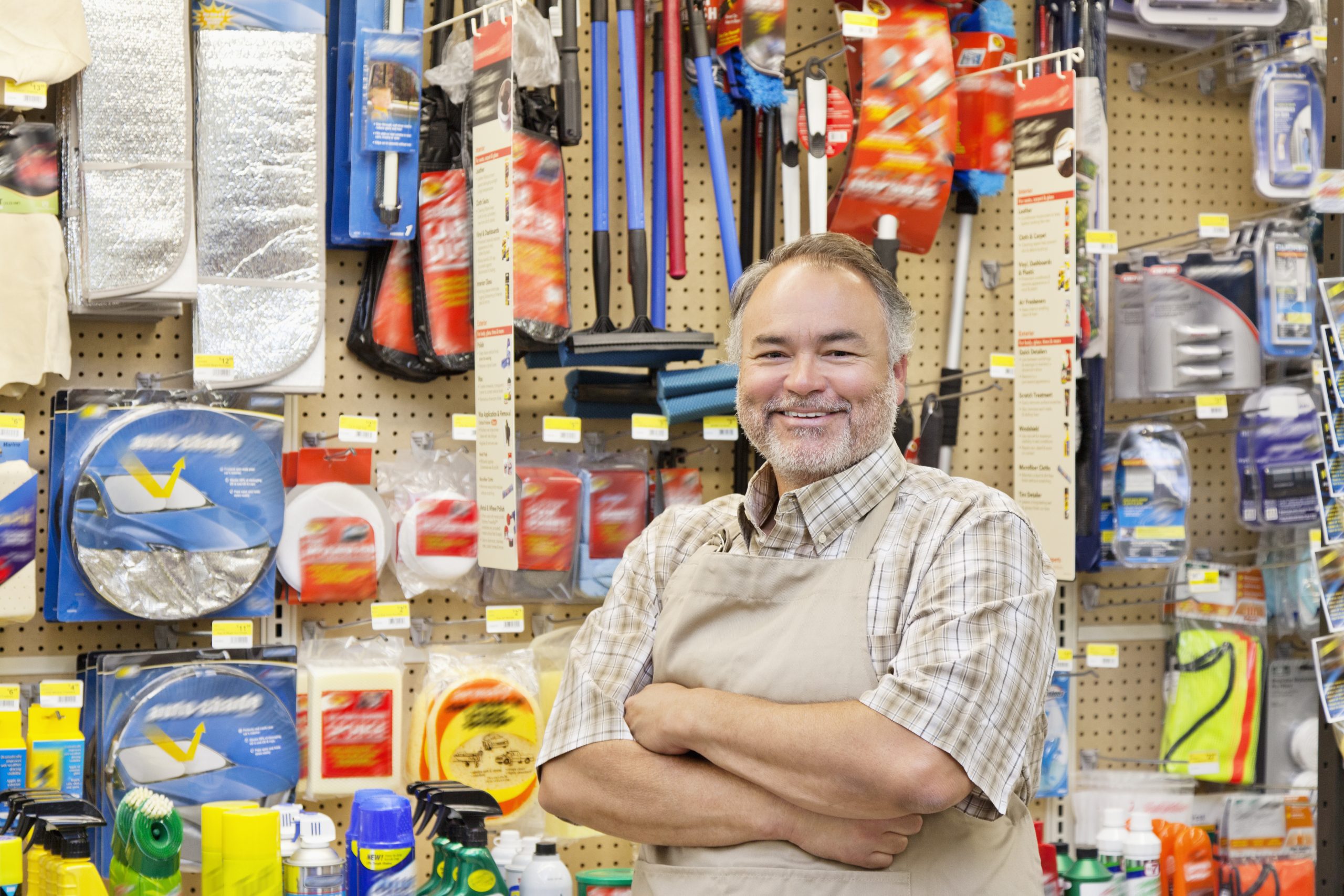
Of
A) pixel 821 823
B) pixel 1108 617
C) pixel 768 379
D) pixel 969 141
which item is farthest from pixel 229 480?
pixel 1108 617

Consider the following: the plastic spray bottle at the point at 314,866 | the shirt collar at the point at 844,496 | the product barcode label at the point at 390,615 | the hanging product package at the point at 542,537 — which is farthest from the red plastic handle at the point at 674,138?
the plastic spray bottle at the point at 314,866

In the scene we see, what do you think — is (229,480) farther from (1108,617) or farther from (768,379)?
(1108,617)

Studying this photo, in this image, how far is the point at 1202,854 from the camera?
3.50m

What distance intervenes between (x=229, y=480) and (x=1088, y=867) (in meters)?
2.06

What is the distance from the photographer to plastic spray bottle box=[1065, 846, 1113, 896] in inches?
127

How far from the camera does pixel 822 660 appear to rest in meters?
1.88

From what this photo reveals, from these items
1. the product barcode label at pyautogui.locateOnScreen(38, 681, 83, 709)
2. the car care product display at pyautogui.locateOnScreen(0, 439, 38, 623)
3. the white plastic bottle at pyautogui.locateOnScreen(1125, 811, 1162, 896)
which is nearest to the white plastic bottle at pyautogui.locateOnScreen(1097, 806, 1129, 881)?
the white plastic bottle at pyautogui.locateOnScreen(1125, 811, 1162, 896)

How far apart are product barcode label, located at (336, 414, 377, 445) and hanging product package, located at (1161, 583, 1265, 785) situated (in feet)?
7.14

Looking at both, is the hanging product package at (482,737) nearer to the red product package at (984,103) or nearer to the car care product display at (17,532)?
the car care product display at (17,532)

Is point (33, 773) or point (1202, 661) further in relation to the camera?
point (1202, 661)

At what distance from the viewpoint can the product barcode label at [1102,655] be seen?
12.6ft

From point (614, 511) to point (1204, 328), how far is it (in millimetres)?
1634

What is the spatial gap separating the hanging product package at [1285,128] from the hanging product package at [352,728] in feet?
8.67

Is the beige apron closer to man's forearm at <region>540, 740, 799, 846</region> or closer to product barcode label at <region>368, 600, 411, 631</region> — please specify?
man's forearm at <region>540, 740, 799, 846</region>
